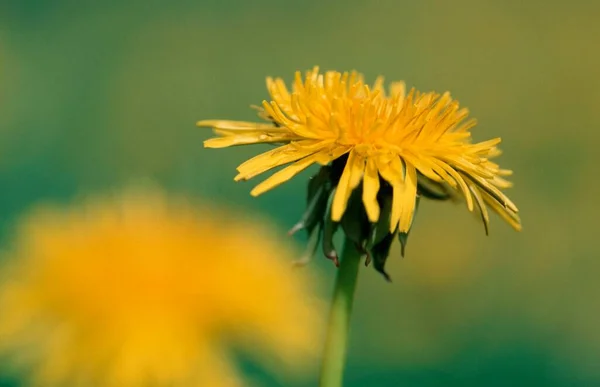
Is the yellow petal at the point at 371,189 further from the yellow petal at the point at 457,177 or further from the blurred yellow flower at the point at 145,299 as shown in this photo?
the blurred yellow flower at the point at 145,299

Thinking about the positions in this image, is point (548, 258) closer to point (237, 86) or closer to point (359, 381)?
point (359, 381)

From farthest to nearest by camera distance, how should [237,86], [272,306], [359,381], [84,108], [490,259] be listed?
[237,86], [84,108], [490,259], [359,381], [272,306]

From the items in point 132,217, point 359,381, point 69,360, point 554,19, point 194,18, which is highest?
point 554,19

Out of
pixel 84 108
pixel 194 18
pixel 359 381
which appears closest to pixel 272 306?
pixel 359 381

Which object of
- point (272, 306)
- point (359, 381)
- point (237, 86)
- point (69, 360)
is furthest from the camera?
point (237, 86)

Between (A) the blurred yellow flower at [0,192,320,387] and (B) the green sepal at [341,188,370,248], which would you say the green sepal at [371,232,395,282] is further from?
(A) the blurred yellow flower at [0,192,320,387]

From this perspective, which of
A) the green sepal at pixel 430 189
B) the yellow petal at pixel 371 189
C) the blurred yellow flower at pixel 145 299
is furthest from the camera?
the blurred yellow flower at pixel 145 299

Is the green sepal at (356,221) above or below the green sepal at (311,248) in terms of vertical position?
above

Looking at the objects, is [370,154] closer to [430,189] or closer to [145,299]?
[430,189]

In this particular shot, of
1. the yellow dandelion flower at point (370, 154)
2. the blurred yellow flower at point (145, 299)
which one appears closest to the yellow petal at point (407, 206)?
the yellow dandelion flower at point (370, 154)
